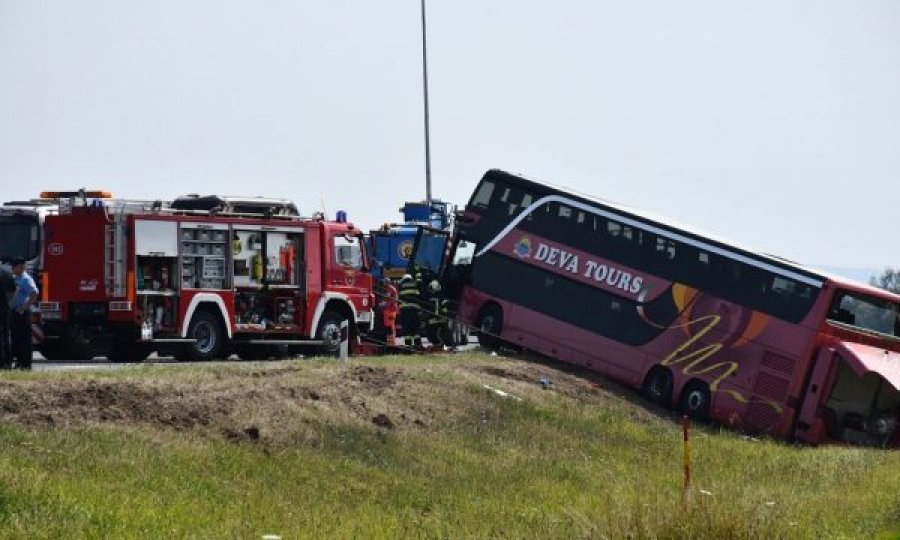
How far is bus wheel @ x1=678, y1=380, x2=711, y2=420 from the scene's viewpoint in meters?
31.5

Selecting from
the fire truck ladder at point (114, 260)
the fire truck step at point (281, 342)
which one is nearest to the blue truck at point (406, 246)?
the fire truck step at point (281, 342)

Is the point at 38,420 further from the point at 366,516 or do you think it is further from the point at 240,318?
the point at 240,318

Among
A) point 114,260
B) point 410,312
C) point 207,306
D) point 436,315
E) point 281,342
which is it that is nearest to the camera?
point 114,260

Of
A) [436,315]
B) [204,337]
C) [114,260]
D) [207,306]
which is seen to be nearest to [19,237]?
[114,260]

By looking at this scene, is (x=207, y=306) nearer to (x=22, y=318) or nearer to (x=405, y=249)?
(x=22, y=318)

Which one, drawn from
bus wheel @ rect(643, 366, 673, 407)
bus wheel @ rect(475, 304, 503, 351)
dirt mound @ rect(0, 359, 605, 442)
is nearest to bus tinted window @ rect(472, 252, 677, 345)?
bus wheel @ rect(475, 304, 503, 351)

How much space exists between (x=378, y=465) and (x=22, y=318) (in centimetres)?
586

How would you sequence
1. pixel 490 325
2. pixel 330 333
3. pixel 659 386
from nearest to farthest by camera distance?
pixel 659 386, pixel 330 333, pixel 490 325

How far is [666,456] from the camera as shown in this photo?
25.2 metres

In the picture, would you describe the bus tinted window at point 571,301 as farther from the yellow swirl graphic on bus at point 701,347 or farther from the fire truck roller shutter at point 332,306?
the fire truck roller shutter at point 332,306

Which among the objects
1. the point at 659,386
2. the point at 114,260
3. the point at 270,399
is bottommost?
the point at 659,386

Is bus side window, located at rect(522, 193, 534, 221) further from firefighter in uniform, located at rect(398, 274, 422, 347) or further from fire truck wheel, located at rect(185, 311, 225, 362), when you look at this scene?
fire truck wheel, located at rect(185, 311, 225, 362)

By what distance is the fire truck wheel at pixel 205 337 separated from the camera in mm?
29344

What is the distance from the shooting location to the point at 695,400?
31766mm
